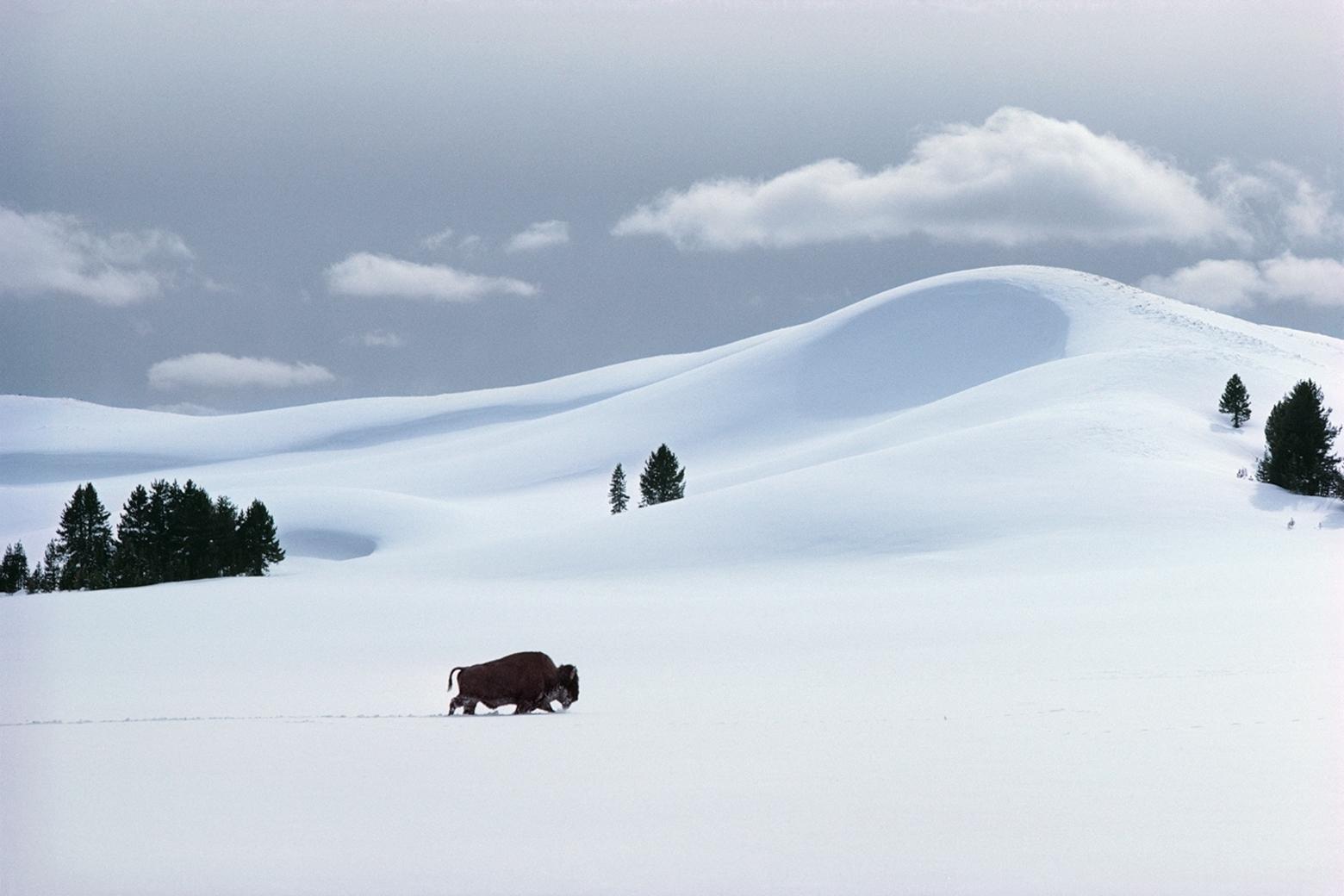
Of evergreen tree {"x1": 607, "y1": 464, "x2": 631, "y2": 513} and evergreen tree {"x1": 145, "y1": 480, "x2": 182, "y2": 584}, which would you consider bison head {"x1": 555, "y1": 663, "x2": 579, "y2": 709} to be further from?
evergreen tree {"x1": 607, "y1": 464, "x2": 631, "y2": 513}

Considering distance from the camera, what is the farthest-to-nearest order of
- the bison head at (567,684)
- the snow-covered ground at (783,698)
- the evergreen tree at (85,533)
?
the evergreen tree at (85,533)
the bison head at (567,684)
the snow-covered ground at (783,698)

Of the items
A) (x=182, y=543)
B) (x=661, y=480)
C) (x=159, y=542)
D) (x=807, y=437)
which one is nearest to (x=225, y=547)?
(x=182, y=543)

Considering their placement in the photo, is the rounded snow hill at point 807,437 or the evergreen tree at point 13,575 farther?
the evergreen tree at point 13,575

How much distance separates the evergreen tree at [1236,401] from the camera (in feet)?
196

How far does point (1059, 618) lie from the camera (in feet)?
80.9

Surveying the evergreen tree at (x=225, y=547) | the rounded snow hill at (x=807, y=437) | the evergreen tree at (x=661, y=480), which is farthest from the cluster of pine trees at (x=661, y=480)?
the evergreen tree at (x=225, y=547)

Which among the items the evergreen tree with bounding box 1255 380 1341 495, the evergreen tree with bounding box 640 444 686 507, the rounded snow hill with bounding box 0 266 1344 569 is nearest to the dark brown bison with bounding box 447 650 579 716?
the rounded snow hill with bounding box 0 266 1344 569

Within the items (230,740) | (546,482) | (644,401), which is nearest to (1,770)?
(230,740)

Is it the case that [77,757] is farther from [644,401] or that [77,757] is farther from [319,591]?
[644,401]

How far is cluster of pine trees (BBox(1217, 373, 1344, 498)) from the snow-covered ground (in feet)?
5.93

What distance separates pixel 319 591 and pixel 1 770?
72.9 ft

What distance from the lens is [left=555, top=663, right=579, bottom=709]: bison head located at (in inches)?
627

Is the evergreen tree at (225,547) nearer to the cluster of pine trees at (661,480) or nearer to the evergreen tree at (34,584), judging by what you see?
the evergreen tree at (34,584)

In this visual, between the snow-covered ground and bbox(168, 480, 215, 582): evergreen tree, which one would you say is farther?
bbox(168, 480, 215, 582): evergreen tree
